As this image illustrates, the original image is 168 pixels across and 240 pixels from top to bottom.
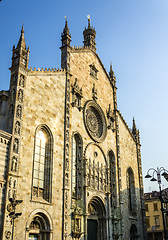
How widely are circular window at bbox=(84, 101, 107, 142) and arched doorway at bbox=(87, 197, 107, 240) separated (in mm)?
5694

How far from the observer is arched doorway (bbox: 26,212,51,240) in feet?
57.9

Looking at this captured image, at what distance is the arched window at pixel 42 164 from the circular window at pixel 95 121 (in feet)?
18.1

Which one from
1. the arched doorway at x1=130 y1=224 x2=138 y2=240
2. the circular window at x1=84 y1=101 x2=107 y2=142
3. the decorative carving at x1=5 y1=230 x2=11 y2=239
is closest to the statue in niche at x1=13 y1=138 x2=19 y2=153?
the decorative carving at x1=5 y1=230 x2=11 y2=239

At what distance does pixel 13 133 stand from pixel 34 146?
2148 mm

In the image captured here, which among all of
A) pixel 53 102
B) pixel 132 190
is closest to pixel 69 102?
pixel 53 102

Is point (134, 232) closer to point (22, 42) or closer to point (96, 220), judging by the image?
point (96, 220)

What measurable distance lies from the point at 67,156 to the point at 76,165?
71.9 inches

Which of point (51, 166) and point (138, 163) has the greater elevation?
point (138, 163)

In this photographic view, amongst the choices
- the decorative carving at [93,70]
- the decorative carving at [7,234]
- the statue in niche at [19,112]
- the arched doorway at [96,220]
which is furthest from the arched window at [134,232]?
the statue in niche at [19,112]

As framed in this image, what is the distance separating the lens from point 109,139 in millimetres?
28812

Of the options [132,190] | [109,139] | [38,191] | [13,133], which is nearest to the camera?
[13,133]

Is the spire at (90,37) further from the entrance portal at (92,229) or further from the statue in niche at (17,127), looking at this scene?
the entrance portal at (92,229)

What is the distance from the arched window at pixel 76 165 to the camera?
22.2m

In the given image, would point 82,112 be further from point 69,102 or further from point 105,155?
point 105,155
